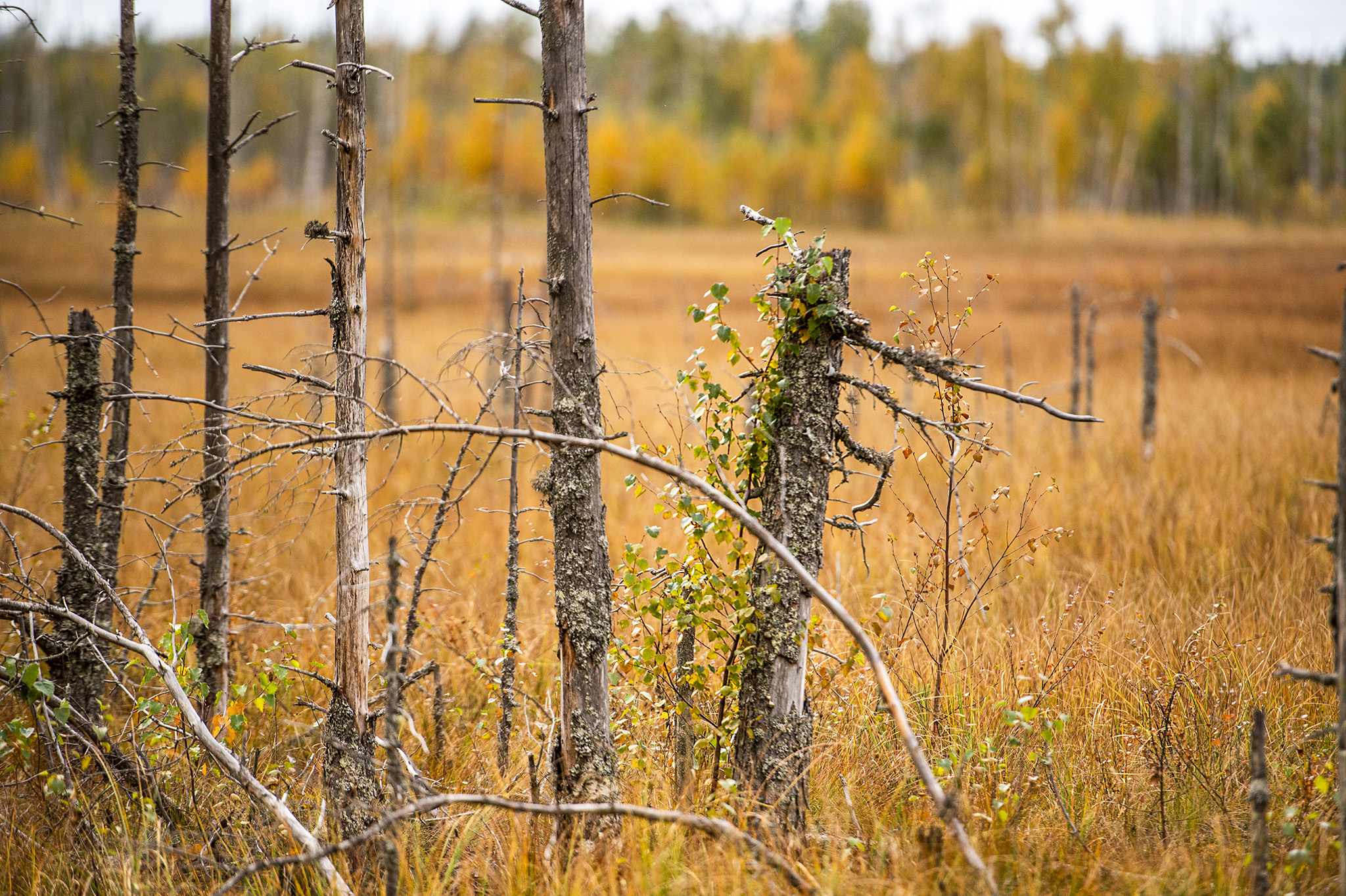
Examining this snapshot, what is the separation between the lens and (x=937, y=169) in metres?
53.3

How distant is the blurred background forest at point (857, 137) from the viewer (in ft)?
128

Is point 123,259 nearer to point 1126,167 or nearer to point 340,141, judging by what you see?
point 340,141

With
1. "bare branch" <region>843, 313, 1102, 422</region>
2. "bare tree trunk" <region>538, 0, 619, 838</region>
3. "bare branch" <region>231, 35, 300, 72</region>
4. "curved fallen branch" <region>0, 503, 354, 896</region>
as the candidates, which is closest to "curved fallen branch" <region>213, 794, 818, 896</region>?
"curved fallen branch" <region>0, 503, 354, 896</region>

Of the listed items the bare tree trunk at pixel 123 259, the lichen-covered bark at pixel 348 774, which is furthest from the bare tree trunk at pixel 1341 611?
the bare tree trunk at pixel 123 259

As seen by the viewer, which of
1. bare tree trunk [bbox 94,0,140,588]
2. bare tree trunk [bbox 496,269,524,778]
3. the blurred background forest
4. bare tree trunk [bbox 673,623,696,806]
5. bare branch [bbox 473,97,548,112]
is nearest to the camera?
bare branch [bbox 473,97,548,112]

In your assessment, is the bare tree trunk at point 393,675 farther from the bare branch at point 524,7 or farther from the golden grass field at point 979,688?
the bare branch at point 524,7

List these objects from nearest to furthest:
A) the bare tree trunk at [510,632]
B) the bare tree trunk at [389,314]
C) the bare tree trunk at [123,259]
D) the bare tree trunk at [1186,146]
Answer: the bare tree trunk at [510,632] < the bare tree trunk at [123,259] < the bare tree trunk at [389,314] < the bare tree trunk at [1186,146]

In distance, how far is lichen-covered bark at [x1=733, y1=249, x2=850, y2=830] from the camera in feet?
8.93

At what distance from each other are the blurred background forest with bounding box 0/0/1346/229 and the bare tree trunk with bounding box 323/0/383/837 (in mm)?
33941

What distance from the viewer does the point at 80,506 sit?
12.1 ft

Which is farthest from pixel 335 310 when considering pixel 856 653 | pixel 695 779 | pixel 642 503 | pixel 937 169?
pixel 937 169

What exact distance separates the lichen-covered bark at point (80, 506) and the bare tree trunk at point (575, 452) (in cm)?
238

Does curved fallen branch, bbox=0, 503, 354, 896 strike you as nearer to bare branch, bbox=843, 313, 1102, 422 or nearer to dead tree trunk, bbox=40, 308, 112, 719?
dead tree trunk, bbox=40, 308, 112, 719

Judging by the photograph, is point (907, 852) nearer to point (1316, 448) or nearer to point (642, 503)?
point (642, 503)
